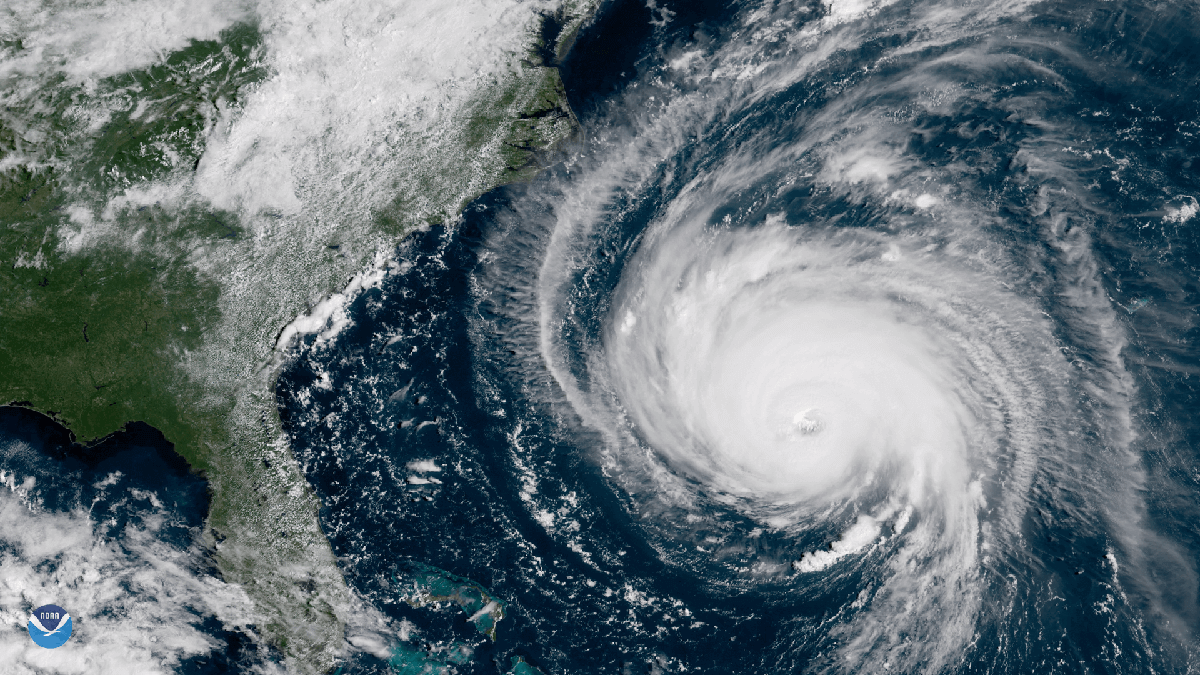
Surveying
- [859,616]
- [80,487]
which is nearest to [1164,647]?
[859,616]

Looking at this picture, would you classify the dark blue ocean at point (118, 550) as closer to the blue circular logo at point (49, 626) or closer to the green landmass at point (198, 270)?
the blue circular logo at point (49, 626)

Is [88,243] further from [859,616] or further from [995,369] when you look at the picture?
[995,369]

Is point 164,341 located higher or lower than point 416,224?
lower

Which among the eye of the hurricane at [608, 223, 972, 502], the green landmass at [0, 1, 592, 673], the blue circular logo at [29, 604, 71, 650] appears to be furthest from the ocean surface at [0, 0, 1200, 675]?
the green landmass at [0, 1, 592, 673]

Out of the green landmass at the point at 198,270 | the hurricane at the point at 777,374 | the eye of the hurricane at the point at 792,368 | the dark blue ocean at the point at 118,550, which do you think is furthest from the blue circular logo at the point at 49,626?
the eye of the hurricane at the point at 792,368

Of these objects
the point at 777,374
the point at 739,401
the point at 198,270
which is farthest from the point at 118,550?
the point at 777,374

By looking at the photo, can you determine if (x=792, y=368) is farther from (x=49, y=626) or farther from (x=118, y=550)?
(x=49, y=626)
